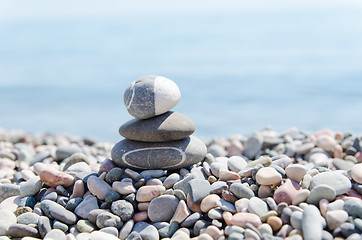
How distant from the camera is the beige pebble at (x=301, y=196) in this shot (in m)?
2.90

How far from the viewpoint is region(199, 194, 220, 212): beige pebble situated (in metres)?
3.03

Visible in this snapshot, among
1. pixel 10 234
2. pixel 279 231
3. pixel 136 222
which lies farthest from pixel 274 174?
pixel 10 234

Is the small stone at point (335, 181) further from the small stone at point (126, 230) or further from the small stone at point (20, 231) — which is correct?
the small stone at point (20, 231)

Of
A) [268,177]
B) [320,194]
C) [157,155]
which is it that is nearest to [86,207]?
[157,155]

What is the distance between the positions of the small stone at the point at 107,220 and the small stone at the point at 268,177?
111 centimetres

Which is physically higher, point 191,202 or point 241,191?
point 241,191

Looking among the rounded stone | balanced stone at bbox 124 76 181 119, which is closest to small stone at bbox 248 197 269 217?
the rounded stone

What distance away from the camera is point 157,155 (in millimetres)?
3582

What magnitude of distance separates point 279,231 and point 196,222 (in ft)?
1.97

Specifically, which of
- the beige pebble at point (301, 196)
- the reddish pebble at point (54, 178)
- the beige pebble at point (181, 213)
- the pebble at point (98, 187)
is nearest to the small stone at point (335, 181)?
the beige pebble at point (301, 196)

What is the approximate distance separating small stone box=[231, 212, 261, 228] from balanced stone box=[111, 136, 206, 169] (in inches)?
36.0

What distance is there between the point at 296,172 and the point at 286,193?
0.27m

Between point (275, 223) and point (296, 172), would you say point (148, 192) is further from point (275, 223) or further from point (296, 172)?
point (296, 172)

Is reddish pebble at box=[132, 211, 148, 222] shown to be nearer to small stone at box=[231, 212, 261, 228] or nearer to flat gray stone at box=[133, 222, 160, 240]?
flat gray stone at box=[133, 222, 160, 240]
